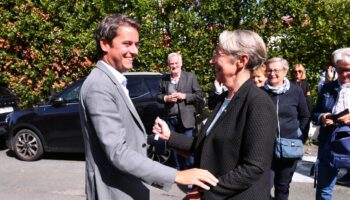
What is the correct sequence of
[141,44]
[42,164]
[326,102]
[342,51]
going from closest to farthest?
[342,51]
[326,102]
[42,164]
[141,44]

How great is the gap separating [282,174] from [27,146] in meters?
5.71

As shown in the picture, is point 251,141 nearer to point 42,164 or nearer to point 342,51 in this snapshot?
point 342,51

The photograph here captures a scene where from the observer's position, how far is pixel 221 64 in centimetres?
262

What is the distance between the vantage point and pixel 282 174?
15.5 ft

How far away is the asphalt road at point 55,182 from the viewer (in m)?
6.41

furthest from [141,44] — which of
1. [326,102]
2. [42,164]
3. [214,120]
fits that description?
[214,120]

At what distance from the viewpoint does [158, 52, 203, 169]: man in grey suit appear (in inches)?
271

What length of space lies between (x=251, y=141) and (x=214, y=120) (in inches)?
15.1

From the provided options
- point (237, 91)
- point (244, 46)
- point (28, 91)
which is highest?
point (244, 46)

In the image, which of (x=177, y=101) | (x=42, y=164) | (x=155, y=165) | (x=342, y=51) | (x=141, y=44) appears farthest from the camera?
(x=141, y=44)

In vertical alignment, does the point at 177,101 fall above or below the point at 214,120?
below

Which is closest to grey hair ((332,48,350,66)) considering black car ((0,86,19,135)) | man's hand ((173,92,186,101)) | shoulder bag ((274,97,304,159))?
shoulder bag ((274,97,304,159))

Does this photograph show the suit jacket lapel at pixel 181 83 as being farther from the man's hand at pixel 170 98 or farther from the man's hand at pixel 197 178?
the man's hand at pixel 197 178

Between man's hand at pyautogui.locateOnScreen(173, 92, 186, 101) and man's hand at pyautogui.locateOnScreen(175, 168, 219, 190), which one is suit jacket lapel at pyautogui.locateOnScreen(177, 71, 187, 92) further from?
man's hand at pyautogui.locateOnScreen(175, 168, 219, 190)
